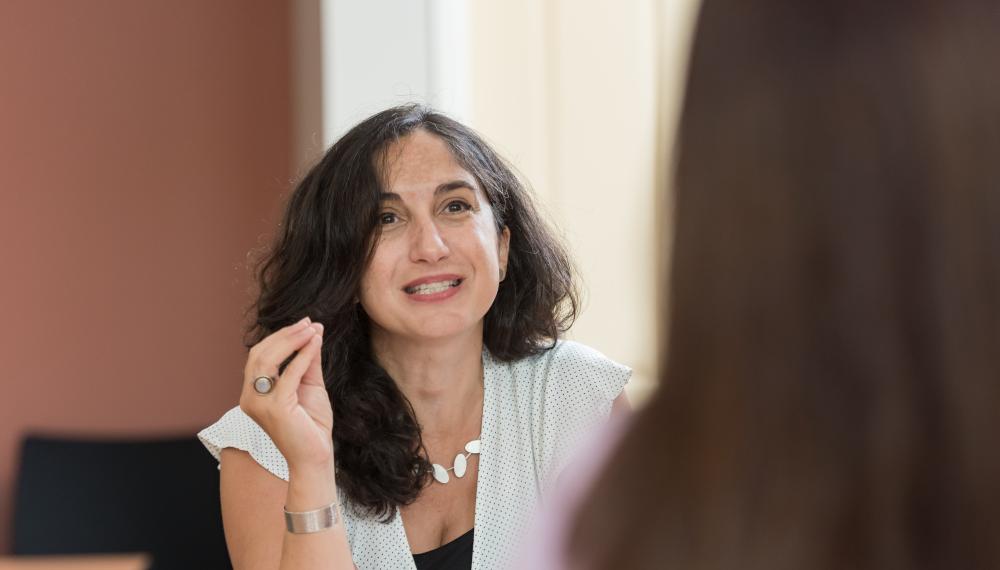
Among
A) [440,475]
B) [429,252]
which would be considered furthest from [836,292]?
[440,475]

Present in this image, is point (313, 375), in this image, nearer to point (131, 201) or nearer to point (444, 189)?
point (444, 189)

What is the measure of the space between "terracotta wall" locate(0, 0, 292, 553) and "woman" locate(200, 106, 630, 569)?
3.50ft

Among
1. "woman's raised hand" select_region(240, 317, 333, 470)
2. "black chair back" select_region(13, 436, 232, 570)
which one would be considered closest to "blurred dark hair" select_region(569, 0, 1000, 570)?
"woman's raised hand" select_region(240, 317, 333, 470)

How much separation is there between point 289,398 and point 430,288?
34cm

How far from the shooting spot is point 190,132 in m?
3.01

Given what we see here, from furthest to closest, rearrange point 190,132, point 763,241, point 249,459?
point 190,132 < point 249,459 < point 763,241

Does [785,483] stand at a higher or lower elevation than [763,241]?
lower

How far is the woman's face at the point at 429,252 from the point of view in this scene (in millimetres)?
1811

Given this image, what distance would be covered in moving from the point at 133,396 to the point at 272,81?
874 millimetres

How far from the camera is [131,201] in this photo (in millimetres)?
2955

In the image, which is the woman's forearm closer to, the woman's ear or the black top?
the black top

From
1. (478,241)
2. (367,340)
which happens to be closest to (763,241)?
(478,241)

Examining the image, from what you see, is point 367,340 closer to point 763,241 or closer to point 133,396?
point 133,396

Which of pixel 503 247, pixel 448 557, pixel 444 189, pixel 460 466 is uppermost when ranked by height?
pixel 444 189
